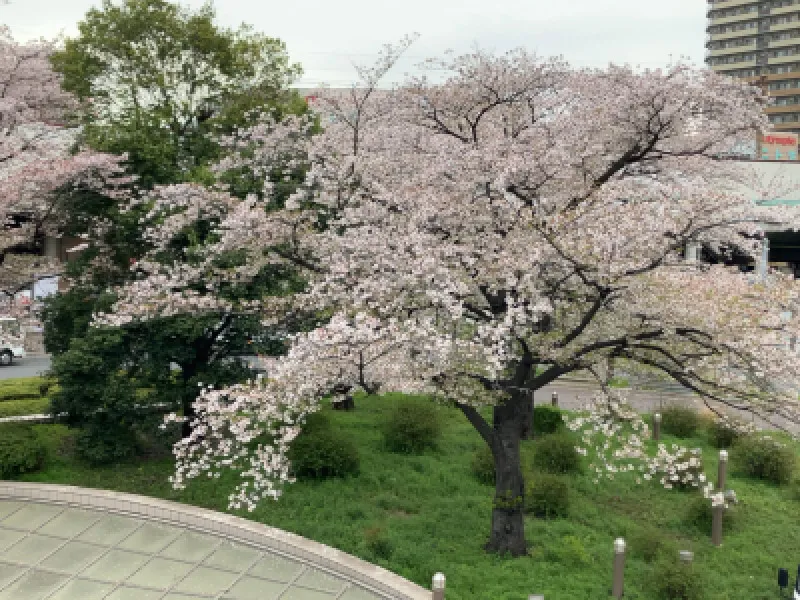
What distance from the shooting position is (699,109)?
40.7ft

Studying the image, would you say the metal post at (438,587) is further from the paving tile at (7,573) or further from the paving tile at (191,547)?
the paving tile at (7,573)

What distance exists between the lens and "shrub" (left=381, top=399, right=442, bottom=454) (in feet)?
43.2

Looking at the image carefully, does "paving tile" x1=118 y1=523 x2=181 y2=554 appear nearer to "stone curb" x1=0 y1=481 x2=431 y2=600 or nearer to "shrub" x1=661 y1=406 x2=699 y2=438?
"stone curb" x1=0 y1=481 x2=431 y2=600

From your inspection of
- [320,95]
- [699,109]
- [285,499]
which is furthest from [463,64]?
[285,499]

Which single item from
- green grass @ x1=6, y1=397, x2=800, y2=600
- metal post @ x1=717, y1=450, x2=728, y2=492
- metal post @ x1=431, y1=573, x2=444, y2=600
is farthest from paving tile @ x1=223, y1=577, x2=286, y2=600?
metal post @ x1=717, y1=450, x2=728, y2=492

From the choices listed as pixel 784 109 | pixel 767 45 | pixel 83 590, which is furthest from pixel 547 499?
pixel 767 45

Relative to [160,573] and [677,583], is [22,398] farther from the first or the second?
[677,583]

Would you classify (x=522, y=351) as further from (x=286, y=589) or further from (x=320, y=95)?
(x=320, y=95)

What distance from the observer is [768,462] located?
1281 centimetres

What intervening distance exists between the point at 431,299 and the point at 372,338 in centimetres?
126

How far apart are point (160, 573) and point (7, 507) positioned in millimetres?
4029

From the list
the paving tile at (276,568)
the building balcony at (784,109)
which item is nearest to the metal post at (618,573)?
the paving tile at (276,568)

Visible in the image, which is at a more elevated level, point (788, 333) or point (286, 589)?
point (788, 333)

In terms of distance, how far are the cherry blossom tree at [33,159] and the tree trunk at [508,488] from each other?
10040mm
